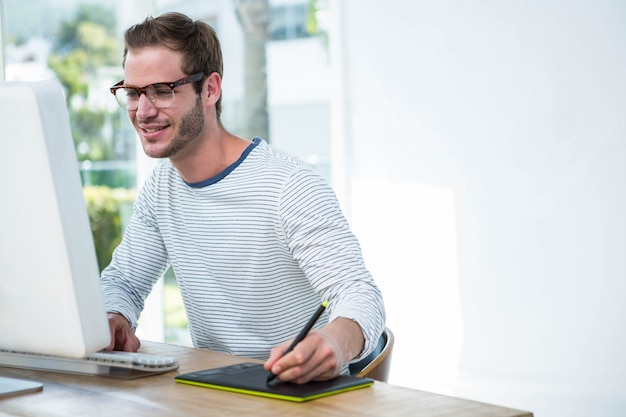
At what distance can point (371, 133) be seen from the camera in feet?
14.4

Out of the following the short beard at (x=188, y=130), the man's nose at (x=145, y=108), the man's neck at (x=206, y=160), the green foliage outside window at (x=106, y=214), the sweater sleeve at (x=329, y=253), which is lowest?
the green foliage outside window at (x=106, y=214)

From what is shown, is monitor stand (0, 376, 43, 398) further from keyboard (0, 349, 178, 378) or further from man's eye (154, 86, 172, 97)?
man's eye (154, 86, 172, 97)

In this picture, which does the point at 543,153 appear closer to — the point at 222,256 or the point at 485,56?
the point at 485,56

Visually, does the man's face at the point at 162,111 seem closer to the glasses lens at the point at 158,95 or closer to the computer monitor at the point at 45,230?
the glasses lens at the point at 158,95

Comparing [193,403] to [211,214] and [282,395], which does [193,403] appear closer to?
[282,395]

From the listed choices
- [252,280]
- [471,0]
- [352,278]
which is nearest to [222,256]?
[252,280]

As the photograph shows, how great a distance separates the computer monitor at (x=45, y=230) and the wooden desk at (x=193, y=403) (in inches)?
3.7

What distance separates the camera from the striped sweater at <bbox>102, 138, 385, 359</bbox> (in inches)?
82.9

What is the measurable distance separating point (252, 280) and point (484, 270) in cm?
202

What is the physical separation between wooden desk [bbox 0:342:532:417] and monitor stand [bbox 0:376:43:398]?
0.6 inches

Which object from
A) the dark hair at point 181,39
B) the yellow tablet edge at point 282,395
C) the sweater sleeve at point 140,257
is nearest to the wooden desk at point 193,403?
the yellow tablet edge at point 282,395

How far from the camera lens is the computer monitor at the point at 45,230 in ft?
4.37

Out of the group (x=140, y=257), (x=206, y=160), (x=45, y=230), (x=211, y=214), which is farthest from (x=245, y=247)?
(x=45, y=230)

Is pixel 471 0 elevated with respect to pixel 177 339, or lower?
elevated
